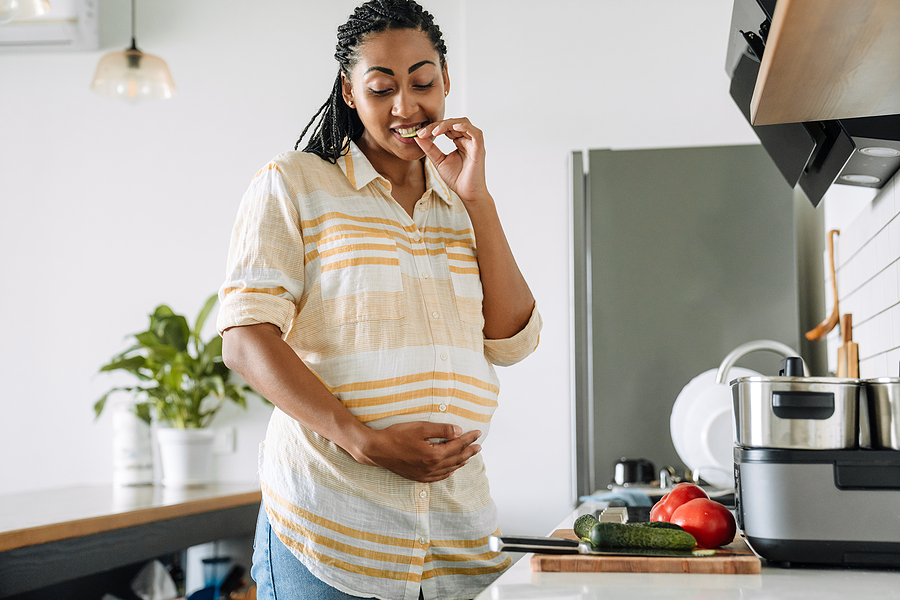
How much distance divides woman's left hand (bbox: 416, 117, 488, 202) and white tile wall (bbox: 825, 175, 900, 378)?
66cm

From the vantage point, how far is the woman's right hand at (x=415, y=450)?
919 millimetres

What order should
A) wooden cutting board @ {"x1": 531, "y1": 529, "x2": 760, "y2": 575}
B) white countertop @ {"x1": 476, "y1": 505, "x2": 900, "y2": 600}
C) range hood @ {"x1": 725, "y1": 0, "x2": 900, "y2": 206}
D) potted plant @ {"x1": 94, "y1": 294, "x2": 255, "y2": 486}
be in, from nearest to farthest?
white countertop @ {"x1": 476, "y1": 505, "x2": 900, "y2": 600}
wooden cutting board @ {"x1": 531, "y1": 529, "x2": 760, "y2": 575}
range hood @ {"x1": 725, "y1": 0, "x2": 900, "y2": 206}
potted plant @ {"x1": 94, "y1": 294, "x2": 255, "y2": 486}

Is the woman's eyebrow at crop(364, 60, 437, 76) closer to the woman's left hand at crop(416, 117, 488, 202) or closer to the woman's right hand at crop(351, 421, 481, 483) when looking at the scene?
the woman's left hand at crop(416, 117, 488, 202)

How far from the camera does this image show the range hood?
1190 millimetres

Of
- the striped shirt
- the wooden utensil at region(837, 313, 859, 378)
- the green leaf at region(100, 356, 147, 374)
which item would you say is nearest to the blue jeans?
the striped shirt

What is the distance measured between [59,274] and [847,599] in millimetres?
2957

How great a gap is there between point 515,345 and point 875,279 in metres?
0.78

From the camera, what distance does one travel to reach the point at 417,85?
109cm

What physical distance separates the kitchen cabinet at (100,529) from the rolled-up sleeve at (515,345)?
101 centimetres

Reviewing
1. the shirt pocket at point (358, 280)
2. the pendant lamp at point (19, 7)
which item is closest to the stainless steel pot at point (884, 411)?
the shirt pocket at point (358, 280)

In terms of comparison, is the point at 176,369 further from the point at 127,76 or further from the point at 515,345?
the point at 515,345

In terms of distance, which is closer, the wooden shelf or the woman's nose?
the wooden shelf

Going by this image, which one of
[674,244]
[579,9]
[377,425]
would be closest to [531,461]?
[674,244]

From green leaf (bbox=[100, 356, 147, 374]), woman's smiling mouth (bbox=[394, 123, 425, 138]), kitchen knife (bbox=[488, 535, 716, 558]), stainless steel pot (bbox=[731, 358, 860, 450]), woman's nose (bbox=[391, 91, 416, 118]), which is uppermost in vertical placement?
woman's nose (bbox=[391, 91, 416, 118])
